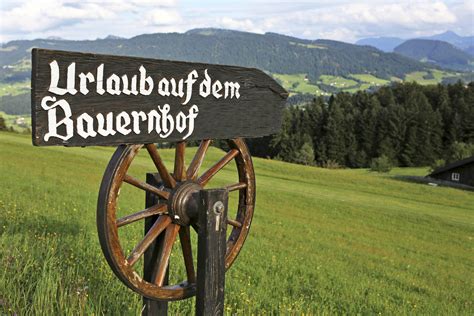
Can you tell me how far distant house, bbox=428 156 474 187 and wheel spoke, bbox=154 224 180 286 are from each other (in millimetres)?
48303

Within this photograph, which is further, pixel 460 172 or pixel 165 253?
pixel 460 172

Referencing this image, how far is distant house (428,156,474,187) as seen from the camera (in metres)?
47.2

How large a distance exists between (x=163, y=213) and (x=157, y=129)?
0.64 m

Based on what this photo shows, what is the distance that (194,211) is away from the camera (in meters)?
3.43

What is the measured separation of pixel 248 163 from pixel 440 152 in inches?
3605

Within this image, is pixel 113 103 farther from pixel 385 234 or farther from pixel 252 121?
pixel 385 234

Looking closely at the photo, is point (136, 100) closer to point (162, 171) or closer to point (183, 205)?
point (162, 171)

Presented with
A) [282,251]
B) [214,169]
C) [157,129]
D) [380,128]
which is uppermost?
[380,128]

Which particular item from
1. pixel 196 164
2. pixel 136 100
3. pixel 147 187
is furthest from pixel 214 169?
pixel 136 100

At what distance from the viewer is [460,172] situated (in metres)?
48.3

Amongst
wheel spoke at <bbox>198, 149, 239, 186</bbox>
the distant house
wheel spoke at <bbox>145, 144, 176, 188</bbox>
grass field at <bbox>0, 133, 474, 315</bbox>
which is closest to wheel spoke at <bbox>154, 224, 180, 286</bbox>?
wheel spoke at <bbox>145, 144, 176, 188</bbox>

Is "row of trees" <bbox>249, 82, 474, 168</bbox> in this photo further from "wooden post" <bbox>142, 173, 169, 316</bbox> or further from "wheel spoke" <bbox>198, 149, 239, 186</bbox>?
"wooden post" <bbox>142, 173, 169, 316</bbox>

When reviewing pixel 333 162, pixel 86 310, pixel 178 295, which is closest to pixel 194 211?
pixel 178 295

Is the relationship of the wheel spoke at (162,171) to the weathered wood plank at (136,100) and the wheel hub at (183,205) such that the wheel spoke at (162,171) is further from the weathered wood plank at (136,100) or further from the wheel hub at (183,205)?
the weathered wood plank at (136,100)
